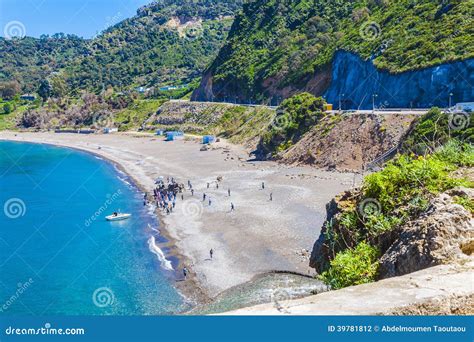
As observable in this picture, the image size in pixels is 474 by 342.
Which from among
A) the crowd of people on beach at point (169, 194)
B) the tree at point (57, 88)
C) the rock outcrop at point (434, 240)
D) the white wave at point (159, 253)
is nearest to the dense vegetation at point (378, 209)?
the rock outcrop at point (434, 240)

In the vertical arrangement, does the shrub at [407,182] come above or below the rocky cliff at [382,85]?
below

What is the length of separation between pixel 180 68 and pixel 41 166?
93328 mm

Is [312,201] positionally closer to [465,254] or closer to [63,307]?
[63,307]

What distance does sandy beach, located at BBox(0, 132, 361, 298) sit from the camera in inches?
1185
